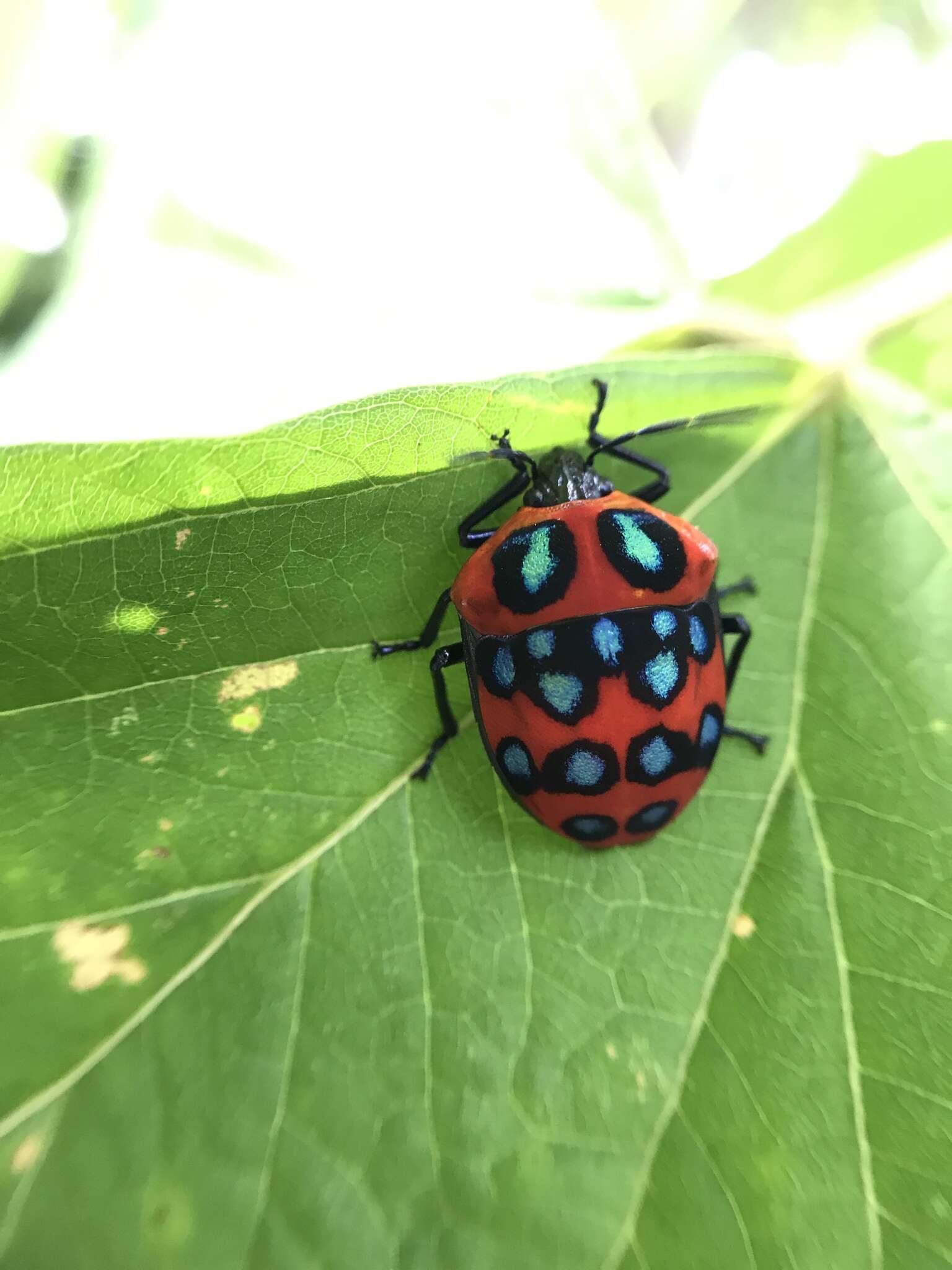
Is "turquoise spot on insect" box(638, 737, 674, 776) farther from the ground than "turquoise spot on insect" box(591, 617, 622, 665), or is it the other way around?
"turquoise spot on insect" box(591, 617, 622, 665)

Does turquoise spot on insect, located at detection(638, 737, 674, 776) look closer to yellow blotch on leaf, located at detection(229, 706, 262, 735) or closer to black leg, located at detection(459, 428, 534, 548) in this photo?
black leg, located at detection(459, 428, 534, 548)

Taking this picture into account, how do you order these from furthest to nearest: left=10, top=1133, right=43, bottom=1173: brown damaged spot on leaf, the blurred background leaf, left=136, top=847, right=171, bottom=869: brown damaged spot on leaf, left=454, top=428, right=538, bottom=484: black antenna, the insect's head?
the blurred background leaf, the insect's head, left=454, top=428, right=538, bottom=484: black antenna, left=136, top=847, right=171, bottom=869: brown damaged spot on leaf, left=10, top=1133, right=43, bottom=1173: brown damaged spot on leaf

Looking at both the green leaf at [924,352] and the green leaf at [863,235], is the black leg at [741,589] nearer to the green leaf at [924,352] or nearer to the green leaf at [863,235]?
the green leaf at [924,352]

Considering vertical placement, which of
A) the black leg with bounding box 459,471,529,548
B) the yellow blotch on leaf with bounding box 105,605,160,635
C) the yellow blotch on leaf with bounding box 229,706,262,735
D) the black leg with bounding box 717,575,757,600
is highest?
the black leg with bounding box 459,471,529,548

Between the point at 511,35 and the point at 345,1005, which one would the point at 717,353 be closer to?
the point at 511,35

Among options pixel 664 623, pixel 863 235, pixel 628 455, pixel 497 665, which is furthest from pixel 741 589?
Result: pixel 863 235

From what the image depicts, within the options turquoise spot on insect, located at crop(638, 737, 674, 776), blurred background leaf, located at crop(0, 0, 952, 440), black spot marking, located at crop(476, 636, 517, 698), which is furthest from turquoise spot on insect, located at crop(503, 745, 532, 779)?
blurred background leaf, located at crop(0, 0, 952, 440)
